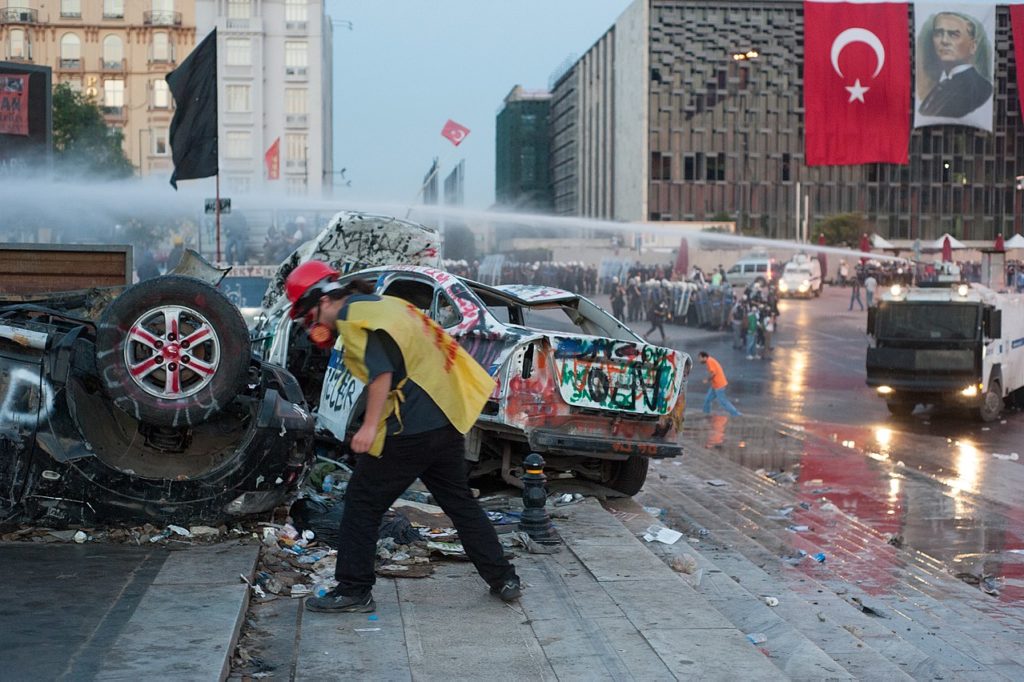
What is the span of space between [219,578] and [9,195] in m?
27.5

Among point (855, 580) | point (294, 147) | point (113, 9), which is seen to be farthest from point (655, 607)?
point (113, 9)

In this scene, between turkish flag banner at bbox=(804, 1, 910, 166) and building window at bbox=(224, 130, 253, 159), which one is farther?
building window at bbox=(224, 130, 253, 159)

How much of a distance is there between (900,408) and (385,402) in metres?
17.4

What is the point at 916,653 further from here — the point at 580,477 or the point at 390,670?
the point at 580,477

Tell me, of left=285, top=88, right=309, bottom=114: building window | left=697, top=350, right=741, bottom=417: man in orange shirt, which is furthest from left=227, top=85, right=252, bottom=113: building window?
left=697, top=350, right=741, bottom=417: man in orange shirt

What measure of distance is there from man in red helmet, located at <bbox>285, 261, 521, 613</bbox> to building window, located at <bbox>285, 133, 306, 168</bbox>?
72.3 metres

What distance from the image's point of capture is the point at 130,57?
7712cm

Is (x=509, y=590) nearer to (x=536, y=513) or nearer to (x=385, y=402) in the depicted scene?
(x=385, y=402)

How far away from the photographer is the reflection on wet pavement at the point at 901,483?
9688 millimetres

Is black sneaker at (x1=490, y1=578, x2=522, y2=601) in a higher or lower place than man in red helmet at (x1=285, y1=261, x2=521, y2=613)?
lower

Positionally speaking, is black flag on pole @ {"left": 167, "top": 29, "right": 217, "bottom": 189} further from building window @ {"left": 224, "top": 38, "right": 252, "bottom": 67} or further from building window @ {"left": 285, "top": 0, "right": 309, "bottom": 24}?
building window @ {"left": 285, "top": 0, "right": 309, "bottom": 24}

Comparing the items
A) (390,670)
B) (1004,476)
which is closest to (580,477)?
(390,670)

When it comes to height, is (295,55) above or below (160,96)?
above

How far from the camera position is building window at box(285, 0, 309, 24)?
247 ft
